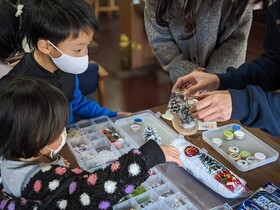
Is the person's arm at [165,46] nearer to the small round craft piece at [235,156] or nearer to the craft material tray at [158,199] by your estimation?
the small round craft piece at [235,156]

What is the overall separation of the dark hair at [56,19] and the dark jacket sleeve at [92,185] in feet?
1.78

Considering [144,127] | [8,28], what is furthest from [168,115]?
[8,28]

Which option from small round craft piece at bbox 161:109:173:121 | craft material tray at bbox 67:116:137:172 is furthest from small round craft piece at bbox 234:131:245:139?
craft material tray at bbox 67:116:137:172

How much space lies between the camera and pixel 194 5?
1046 mm

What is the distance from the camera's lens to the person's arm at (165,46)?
1329mm

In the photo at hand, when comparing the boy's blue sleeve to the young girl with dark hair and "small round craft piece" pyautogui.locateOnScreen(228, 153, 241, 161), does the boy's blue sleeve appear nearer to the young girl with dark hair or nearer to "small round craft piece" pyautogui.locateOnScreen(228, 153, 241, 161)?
the young girl with dark hair

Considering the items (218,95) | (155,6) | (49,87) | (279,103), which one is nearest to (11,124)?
(49,87)

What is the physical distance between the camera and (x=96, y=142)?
43.3 inches

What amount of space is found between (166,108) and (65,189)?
1.97ft

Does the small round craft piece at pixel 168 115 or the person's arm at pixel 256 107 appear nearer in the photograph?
the person's arm at pixel 256 107

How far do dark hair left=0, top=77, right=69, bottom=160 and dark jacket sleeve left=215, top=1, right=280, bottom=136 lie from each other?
1.37 ft

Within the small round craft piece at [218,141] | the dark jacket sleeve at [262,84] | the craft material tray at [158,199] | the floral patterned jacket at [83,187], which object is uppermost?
the dark jacket sleeve at [262,84]

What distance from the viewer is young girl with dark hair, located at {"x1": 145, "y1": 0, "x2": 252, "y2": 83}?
1.22m

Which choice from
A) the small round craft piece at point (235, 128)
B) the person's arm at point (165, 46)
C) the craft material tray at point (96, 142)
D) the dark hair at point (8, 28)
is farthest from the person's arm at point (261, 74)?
the dark hair at point (8, 28)
